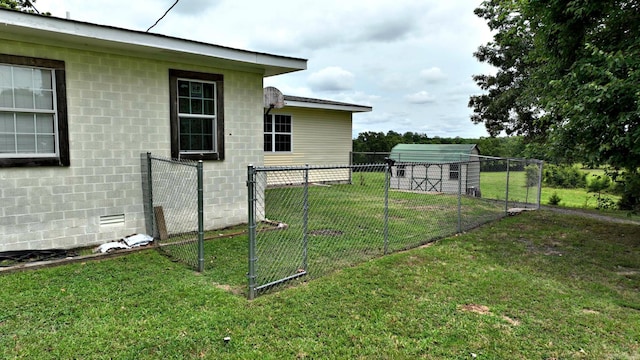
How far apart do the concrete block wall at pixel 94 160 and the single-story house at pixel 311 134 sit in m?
6.78

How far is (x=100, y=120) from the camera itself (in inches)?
215

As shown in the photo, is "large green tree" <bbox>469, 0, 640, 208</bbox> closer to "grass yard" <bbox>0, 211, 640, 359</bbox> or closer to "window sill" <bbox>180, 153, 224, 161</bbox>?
"grass yard" <bbox>0, 211, 640, 359</bbox>

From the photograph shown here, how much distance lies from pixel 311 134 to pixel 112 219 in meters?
9.76

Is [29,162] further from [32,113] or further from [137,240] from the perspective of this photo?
[137,240]

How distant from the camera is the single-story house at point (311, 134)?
13617 millimetres

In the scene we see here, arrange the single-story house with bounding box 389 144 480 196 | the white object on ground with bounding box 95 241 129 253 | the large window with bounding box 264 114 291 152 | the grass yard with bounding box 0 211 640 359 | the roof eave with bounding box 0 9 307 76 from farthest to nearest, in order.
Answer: the large window with bounding box 264 114 291 152, the single-story house with bounding box 389 144 480 196, the white object on ground with bounding box 95 241 129 253, the roof eave with bounding box 0 9 307 76, the grass yard with bounding box 0 211 640 359

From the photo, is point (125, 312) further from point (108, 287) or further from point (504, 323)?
point (504, 323)

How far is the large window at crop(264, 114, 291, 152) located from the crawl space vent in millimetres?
7954

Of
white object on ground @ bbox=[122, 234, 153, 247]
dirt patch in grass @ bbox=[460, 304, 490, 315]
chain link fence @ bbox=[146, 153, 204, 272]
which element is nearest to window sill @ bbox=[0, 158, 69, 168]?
chain link fence @ bbox=[146, 153, 204, 272]

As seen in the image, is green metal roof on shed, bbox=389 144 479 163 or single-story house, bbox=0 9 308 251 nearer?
single-story house, bbox=0 9 308 251

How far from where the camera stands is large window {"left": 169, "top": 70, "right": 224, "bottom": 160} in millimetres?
6168

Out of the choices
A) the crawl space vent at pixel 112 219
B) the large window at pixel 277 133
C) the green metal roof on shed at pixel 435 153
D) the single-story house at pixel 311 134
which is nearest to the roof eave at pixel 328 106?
the single-story house at pixel 311 134

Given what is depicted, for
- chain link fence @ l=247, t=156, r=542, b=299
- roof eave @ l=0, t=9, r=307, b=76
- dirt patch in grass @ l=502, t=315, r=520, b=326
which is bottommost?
dirt patch in grass @ l=502, t=315, r=520, b=326

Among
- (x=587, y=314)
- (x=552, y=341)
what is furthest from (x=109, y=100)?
(x=587, y=314)
